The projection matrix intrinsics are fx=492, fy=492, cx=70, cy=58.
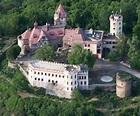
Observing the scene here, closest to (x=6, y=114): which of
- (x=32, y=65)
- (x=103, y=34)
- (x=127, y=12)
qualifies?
(x=32, y=65)

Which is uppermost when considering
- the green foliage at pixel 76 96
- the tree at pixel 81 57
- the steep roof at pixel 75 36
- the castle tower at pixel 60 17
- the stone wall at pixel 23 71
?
the castle tower at pixel 60 17

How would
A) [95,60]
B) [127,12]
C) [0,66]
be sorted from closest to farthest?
[95,60]
[0,66]
[127,12]

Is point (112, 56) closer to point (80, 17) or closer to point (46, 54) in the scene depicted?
point (46, 54)

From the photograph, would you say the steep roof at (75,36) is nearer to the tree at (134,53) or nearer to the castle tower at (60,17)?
the castle tower at (60,17)

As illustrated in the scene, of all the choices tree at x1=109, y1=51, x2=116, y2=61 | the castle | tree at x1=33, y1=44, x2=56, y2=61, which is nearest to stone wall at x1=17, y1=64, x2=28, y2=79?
tree at x1=33, y1=44, x2=56, y2=61

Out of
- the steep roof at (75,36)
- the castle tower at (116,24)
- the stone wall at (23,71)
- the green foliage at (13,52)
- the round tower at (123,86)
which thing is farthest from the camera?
the castle tower at (116,24)

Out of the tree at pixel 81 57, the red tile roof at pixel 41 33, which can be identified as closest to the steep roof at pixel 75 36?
the red tile roof at pixel 41 33

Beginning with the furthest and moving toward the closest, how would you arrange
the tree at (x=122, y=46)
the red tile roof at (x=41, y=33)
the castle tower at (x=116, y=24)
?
the castle tower at (x=116, y=24) → the red tile roof at (x=41, y=33) → the tree at (x=122, y=46)

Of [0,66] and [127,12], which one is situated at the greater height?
[127,12]

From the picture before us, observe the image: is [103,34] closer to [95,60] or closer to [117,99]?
[95,60]
